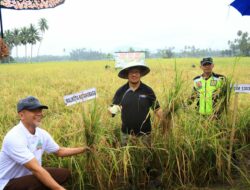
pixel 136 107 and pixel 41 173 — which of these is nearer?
pixel 41 173

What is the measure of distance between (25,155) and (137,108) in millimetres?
1432

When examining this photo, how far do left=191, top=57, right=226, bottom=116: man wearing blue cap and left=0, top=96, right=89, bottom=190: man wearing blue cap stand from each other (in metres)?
2.06

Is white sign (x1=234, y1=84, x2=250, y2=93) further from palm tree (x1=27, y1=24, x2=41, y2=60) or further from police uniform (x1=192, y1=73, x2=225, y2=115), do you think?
palm tree (x1=27, y1=24, x2=41, y2=60)

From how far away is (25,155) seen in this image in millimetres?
2957

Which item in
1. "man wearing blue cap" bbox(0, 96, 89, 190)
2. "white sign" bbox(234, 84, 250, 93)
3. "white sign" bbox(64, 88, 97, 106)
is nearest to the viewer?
"man wearing blue cap" bbox(0, 96, 89, 190)

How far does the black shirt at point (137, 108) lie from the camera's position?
3936mm

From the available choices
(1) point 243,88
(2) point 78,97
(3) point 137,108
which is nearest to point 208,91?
(1) point 243,88

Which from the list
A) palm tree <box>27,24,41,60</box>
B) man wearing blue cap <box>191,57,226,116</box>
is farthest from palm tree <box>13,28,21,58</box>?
man wearing blue cap <box>191,57,226,116</box>

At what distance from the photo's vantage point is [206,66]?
4.77 meters

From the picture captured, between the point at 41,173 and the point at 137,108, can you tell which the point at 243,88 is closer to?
the point at 137,108

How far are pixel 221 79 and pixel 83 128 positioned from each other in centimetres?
201

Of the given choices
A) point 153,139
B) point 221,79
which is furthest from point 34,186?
point 221,79

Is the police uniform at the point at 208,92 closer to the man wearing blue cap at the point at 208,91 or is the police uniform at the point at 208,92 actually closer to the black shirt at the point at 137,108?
the man wearing blue cap at the point at 208,91

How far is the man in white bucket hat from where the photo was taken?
12.9ft
